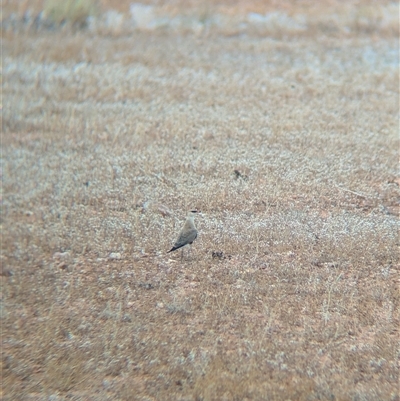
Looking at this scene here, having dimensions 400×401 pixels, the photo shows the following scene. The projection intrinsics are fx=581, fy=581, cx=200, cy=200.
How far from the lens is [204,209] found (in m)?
3.27

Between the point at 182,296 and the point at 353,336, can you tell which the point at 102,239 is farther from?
the point at 353,336

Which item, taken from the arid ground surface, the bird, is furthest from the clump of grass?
the bird

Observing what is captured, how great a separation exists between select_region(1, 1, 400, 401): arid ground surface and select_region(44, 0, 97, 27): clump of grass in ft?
0.27

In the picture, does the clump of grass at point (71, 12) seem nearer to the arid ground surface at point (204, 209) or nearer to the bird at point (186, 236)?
the arid ground surface at point (204, 209)

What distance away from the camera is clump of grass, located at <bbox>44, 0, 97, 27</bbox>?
15.4 ft

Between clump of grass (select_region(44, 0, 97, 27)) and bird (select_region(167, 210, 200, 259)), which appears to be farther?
clump of grass (select_region(44, 0, 97, 27))

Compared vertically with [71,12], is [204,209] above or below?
below

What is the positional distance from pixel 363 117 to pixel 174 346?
2.00 meters

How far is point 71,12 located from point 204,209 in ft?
7.78

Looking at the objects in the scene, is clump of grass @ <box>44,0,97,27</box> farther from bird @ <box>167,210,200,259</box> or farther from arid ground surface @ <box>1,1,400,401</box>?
bird @ <box>167,210,200,259</box>

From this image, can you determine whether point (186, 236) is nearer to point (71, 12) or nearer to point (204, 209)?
point (204, 209)

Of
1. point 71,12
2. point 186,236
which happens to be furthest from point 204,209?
point 71,12

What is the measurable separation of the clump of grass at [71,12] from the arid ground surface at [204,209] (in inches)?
3.2

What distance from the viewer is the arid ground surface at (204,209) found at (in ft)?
8.85
